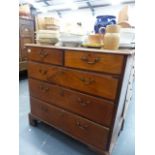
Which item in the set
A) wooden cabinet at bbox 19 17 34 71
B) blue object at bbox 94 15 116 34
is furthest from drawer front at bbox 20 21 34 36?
blue object at bbox 94 15 116 34

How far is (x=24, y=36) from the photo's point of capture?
2.81 m

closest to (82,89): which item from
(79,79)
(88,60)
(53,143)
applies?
(79,79)

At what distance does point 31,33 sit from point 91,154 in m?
2.53

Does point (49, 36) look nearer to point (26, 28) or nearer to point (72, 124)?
point (72, 124)

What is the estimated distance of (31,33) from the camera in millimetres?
2957

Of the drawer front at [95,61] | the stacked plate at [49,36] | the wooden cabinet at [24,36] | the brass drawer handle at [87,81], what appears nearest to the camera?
the drawer front at [95,61]

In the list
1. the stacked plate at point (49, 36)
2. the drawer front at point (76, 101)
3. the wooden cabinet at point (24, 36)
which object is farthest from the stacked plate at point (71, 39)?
the wooden cabinet at point (24, 36)

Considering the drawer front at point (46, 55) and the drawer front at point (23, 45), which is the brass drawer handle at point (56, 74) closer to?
the drawer front at point (46, 55)

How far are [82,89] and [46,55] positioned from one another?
42 cm

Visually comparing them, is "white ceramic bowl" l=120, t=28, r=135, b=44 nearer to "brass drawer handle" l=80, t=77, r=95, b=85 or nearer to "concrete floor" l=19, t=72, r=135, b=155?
"brass drawer handle" l=80, t=77, r=95, b=85

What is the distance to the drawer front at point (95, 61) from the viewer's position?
0.88 m

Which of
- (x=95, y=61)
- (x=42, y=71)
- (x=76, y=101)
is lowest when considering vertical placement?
(x=76, y=101)

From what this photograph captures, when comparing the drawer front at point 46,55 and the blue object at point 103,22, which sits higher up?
the blue object at point 103,22
